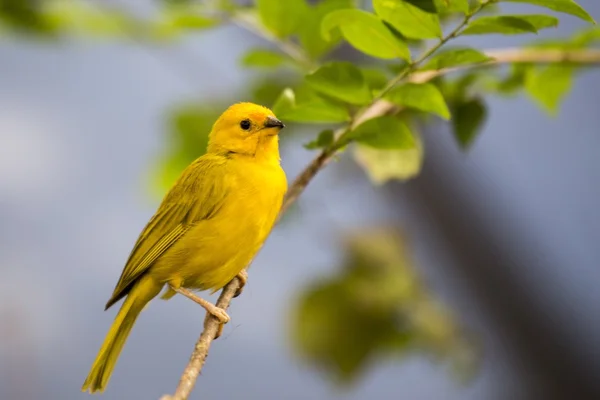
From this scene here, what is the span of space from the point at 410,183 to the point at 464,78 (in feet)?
4.43

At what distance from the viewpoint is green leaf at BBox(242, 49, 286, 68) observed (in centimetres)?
122

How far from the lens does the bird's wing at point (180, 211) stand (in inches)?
48.5

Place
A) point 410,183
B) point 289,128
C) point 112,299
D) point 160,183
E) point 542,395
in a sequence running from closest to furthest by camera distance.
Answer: point 112,299 < point 160,183 < point 289,128 < point 410,183 < point 542,395

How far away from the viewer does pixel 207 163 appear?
128 cm

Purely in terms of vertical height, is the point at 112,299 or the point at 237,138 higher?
the point at 237,138

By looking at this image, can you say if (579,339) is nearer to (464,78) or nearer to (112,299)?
(464,78)

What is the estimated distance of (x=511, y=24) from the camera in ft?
2.95

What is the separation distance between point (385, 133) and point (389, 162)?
0.24 meters

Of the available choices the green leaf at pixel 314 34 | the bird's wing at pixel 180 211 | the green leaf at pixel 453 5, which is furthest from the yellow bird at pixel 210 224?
the green leaf at pixel 453 5

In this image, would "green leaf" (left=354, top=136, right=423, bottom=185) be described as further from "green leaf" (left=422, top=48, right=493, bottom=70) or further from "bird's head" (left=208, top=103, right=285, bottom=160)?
"green leaf" (left=422, top=48, right=493, bottom=70)

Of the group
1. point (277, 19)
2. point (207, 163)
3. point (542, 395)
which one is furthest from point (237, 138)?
point (542, 395)

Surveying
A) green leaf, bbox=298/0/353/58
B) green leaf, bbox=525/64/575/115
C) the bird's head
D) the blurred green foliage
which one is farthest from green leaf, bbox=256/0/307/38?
the blurred green foliage

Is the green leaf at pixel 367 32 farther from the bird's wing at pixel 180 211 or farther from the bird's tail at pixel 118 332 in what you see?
the bird's tail at pixel 118 332

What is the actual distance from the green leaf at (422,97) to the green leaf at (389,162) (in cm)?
26
